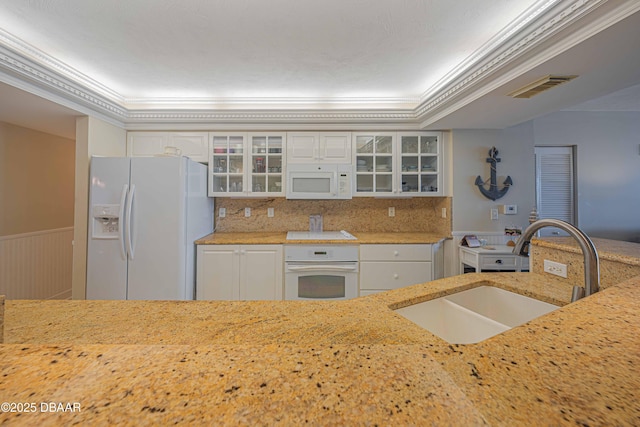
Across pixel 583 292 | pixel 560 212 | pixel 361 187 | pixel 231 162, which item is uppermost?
pixel 231 162

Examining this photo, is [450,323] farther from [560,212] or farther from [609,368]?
[560,212]

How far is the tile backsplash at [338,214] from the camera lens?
332 cm

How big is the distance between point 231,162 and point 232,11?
66.6 inches

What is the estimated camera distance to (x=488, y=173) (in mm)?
2961

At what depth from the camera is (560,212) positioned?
329 centimetres

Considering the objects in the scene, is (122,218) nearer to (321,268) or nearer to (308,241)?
(308,241)

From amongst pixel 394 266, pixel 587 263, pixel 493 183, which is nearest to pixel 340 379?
pixel 587 263

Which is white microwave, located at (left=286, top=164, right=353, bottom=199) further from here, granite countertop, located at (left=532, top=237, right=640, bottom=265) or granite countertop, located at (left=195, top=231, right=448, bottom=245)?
granite countertop, located at (left=532, top=237, right=640, bottom=265)

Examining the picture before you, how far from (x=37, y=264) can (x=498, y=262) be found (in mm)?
5318

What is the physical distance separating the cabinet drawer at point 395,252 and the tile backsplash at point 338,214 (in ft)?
2.01

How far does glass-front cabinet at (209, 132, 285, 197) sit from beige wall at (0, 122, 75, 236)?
2178mm

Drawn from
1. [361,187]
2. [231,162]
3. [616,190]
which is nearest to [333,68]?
[361,187]

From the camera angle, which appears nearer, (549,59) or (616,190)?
(549,59)

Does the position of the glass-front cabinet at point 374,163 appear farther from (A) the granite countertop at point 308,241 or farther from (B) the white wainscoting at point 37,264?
(B) the white wainscoting at point 37,264
